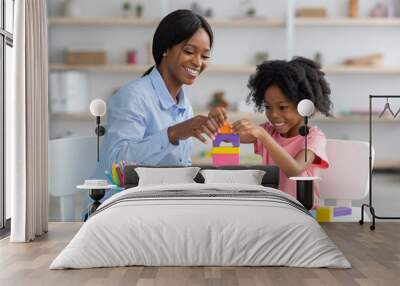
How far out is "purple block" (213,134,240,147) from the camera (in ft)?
21.0

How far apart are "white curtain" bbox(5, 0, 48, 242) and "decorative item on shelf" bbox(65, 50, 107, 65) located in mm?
1709

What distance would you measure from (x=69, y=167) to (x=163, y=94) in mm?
1189

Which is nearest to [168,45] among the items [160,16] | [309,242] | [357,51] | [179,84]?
[179,84]

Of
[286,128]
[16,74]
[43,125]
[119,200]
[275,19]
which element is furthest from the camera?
[275,19]

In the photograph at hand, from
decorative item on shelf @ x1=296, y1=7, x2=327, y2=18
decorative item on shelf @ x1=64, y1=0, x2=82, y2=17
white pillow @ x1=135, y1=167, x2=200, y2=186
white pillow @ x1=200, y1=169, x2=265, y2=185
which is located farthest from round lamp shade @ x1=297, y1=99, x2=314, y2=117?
decorative item on shelf @ x1=64, y1=0, x2=82, y2=17

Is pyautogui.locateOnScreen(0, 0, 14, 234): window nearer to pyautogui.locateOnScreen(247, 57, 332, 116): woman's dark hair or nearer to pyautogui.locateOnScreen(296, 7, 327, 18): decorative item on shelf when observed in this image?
pyautogui.locateOnScreen(247, 57, 332, 116): woman's dark hair

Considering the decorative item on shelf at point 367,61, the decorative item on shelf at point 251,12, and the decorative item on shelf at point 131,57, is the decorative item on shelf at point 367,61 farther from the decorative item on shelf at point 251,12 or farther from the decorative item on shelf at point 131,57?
the decorative item on shelf at point 131,57

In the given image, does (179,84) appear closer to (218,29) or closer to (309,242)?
(218,29)

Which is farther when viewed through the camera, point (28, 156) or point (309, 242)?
point (28, 156)

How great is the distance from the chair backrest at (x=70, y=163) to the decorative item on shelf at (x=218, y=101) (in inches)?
54.0

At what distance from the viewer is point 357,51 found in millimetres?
7523

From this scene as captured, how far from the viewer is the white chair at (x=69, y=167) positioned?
6.68m

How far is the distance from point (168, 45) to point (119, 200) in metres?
2.22

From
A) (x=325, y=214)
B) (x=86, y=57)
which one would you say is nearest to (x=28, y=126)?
(x=86, y=57)
